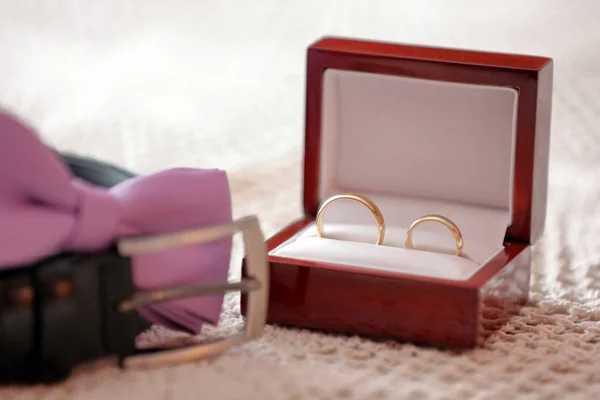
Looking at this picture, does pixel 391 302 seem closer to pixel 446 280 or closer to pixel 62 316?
pixel 446 280

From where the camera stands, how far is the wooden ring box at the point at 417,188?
879 millimetres

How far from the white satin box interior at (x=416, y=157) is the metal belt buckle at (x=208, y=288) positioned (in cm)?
18

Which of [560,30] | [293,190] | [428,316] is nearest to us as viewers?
[428,316]

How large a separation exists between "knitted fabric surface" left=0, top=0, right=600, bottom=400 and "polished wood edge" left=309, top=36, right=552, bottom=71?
212 millimetres

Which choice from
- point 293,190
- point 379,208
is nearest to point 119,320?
point 379,208

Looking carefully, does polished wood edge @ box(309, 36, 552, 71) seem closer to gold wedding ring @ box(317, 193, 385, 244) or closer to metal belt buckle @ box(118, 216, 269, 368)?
gold wedding ring @ box(317, 193, 385, 244)

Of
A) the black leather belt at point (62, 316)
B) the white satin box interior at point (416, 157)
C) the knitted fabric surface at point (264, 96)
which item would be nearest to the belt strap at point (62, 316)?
the black leather belt at point (62, 316)

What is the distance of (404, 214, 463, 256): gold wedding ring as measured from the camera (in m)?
0.97

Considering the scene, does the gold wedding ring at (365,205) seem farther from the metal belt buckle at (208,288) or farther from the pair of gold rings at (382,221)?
the metal belt buckle at (208,288)

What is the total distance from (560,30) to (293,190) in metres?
0.48

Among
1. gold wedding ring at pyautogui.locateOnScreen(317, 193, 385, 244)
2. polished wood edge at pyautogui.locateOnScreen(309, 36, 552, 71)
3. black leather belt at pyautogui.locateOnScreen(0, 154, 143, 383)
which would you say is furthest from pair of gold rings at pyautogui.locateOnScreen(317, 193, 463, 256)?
black leather belt at pyautogui.locateOnScreen(0, 154, 143, 383)

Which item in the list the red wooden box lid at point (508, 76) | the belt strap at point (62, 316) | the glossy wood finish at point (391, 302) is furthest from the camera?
the red wooden box lid at point (508, 76)

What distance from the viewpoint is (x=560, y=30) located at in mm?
1604

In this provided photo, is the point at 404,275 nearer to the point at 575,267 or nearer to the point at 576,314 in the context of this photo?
the point at 576,314
